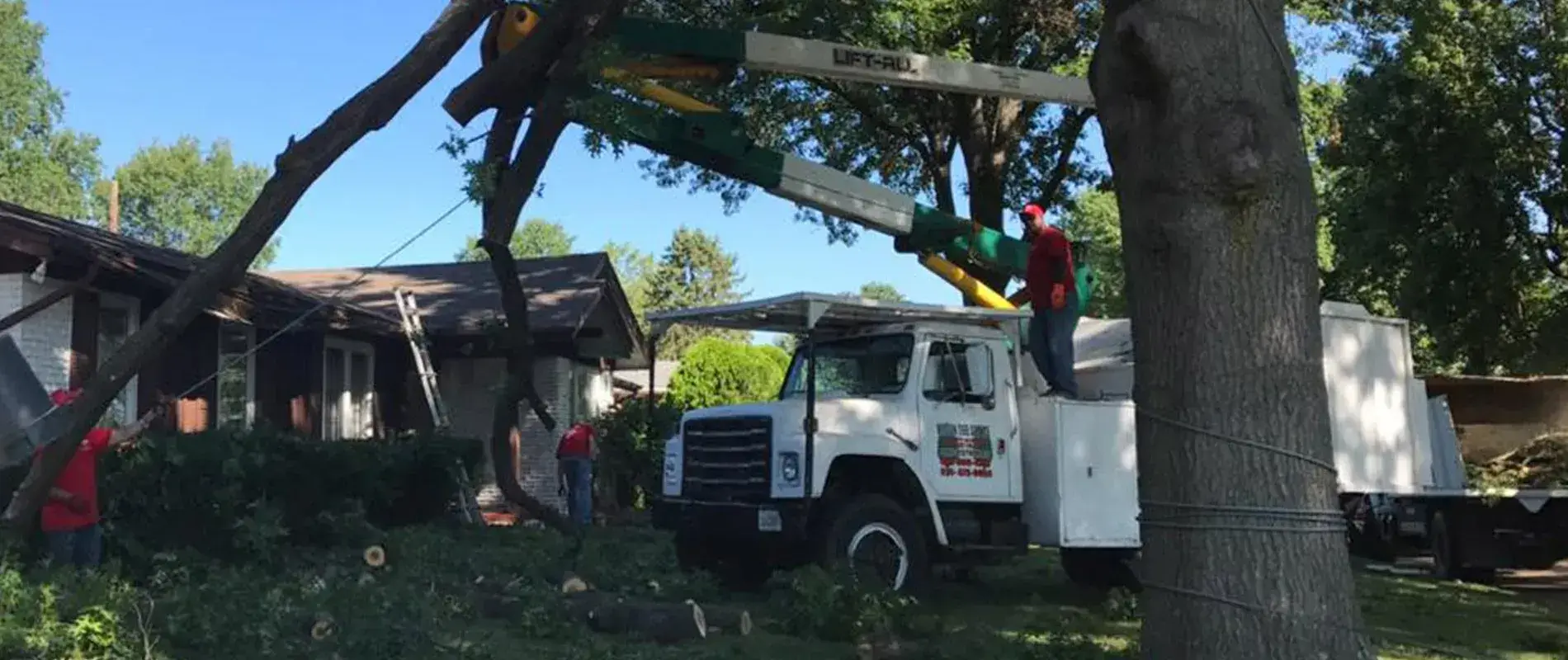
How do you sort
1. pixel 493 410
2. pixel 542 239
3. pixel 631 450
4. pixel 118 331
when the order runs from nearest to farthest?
1. pixel 118 331
2. pixel 493 410
3. pixel 631 450
4. pixel 542 239

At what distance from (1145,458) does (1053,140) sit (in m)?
18.1

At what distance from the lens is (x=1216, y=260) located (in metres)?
4.46

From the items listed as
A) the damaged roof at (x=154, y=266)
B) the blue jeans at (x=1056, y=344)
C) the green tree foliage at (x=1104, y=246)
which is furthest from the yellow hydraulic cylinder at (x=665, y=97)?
the green tree foliage at (x=1104, y=246)

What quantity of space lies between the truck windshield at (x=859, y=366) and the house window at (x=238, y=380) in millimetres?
8667

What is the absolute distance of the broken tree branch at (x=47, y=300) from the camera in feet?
40.0

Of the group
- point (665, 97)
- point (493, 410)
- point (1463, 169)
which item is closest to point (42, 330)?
point (665, 97)

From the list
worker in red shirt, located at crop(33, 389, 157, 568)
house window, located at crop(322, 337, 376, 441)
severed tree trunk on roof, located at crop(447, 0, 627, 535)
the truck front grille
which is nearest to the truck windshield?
the truck front grille

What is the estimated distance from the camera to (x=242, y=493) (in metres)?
11.5

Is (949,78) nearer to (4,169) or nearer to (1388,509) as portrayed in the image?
(1388,509)

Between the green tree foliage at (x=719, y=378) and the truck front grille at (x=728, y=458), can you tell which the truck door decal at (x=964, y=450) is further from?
the green tree foliage at (x=719, y=378)

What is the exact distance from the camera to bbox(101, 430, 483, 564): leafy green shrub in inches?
422

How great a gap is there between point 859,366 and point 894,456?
1.03 m

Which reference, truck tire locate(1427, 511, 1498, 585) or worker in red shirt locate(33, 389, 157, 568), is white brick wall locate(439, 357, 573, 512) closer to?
worker in red shirt locate(33, 389, 157, 568)

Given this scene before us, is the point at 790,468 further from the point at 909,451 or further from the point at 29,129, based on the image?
the point at 29,129
